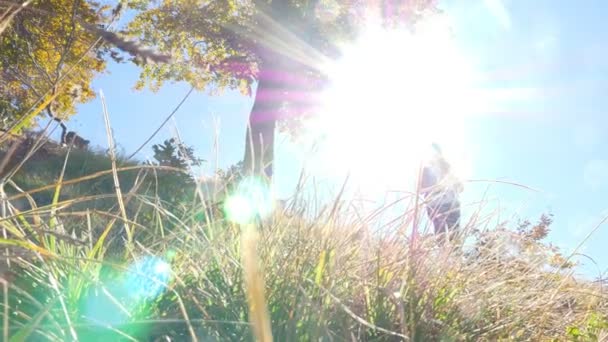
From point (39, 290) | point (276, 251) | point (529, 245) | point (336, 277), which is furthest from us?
point (529, 245)

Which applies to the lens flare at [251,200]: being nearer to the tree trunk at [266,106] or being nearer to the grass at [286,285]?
the grass at [286,285]

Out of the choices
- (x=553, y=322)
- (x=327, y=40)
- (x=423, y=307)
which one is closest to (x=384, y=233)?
(x=423, y=307)

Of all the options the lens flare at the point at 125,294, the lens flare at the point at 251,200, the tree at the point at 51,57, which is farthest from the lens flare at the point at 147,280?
the tree at the point at 51,57

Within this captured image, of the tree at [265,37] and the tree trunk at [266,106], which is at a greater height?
the tree at [265,37]

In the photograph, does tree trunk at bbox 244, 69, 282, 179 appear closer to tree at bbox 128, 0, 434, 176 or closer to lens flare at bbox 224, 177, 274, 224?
tree at bbox 128, 0, 434, 176

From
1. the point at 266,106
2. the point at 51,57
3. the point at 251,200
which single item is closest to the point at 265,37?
the point at 266,106

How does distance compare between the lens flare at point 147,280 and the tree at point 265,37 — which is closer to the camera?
the lens flare at point 147,280

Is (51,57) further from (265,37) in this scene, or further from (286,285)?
(265,37)

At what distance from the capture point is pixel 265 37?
590 inches

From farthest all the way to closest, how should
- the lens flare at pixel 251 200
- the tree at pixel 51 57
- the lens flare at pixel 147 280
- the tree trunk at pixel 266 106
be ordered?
the tree trunk at pixel 266 106, the lens flare at pixel 251 200, the lens flare at pixel 147 280, the tree at pixel 51 57

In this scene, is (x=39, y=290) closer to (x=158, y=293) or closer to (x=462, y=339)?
(x=158, y=293)

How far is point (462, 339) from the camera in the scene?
161 centimetres

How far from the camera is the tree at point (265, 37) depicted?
15.0 meters

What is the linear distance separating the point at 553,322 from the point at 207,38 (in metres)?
15.3
